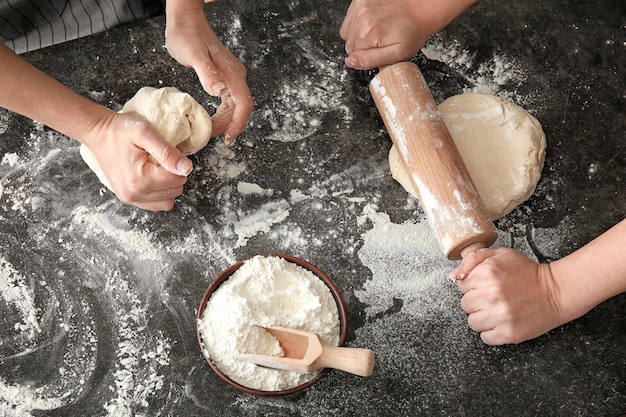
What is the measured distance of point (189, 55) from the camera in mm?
1422

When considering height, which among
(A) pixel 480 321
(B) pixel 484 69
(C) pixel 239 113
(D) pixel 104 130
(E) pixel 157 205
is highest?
(D) pixel 104 130

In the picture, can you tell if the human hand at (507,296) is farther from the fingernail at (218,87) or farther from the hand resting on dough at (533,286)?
the fingernail at (218,87)

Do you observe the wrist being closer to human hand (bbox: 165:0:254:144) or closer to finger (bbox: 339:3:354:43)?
human hand (bbox: 165:0:254:144)

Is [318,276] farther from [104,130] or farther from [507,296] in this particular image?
[104,130]

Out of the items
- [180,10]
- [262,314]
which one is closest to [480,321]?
[262,314]

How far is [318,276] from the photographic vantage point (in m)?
1.40

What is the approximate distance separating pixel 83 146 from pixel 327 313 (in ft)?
2.17

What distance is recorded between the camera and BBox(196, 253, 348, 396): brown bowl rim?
4.31 ft

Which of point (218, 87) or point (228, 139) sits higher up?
point (218, 87)

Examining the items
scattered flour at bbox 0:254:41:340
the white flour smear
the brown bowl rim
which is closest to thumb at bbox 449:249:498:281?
the brown bowl rim

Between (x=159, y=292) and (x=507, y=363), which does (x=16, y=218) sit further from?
(x=507, y=363)

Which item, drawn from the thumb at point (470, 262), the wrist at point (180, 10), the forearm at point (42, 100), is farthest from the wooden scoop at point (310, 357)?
the wrist at point (180, 10)

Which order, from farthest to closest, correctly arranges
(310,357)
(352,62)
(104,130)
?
1. (352,62)
2. (104,130)
3. (310,357)

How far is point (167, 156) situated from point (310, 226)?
403mm
